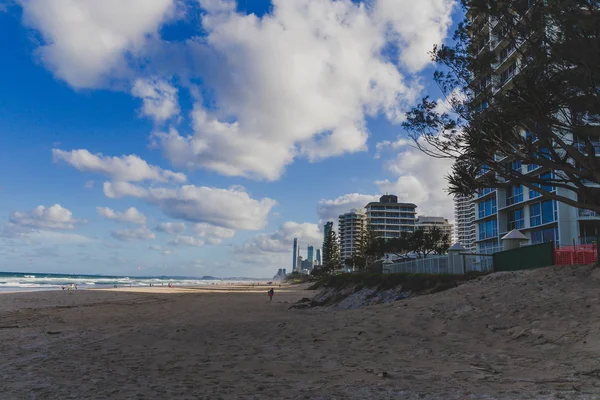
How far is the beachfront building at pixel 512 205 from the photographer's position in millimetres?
13805

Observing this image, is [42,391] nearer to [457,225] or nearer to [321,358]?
[321,358]

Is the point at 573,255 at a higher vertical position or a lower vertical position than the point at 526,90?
lower

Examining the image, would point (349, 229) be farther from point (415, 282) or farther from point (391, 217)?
point (415, 282)

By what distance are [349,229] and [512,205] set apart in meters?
129

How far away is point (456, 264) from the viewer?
2414cm

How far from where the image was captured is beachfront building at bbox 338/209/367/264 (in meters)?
172

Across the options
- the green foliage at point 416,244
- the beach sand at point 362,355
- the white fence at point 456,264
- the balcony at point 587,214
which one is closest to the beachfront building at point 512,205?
the balcony at point 587,214

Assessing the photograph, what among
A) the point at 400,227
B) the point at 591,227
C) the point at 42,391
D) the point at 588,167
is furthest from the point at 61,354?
the point at 400,227

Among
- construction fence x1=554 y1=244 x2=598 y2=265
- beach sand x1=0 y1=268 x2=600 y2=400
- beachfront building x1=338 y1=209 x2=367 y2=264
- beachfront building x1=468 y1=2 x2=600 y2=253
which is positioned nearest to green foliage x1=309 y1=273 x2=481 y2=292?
construction fence x1=554 y1=244 x2=598 y2=265

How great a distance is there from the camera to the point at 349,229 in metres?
174

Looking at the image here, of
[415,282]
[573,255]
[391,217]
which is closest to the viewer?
[573,255]

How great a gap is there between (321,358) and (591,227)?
1467 inches

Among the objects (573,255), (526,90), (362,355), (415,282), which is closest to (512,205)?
(415,282)

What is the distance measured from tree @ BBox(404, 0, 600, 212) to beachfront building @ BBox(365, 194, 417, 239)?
402 ft
